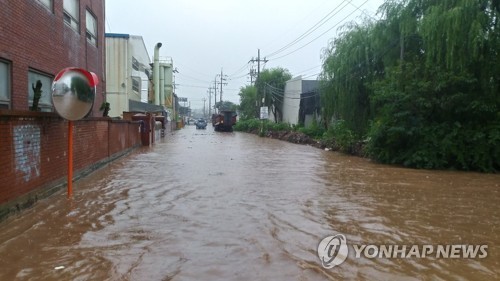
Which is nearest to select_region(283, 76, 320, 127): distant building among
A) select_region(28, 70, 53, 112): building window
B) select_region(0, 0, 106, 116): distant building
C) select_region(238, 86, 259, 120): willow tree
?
select_region(238, 86, 259, 120): willow tree

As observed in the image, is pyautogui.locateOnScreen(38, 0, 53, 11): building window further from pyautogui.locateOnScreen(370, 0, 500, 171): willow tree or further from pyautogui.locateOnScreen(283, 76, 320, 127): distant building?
pyautogui.locateOnScreen(283, 76, 320, 127): distant building

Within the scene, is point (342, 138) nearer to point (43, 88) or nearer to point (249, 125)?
point (43, 88)

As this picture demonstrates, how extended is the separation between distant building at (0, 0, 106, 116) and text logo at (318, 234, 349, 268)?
7539 millimetres

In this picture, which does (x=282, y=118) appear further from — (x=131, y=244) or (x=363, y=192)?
(x=131, y=244)

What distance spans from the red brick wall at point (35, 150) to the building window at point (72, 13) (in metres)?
3.79

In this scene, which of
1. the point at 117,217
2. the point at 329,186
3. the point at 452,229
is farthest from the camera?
the point at 329,186

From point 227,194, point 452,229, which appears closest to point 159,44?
point 227,194

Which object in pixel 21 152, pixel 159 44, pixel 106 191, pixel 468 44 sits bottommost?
pixel 106 191

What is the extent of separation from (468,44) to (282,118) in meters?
45.6

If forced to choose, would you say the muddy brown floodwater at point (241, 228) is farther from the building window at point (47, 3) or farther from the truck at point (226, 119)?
the truck at point (226, 119)

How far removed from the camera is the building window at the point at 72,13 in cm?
→ 1458

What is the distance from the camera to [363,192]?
1075 centimetres

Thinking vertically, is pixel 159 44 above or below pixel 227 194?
above

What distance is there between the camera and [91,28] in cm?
1812
